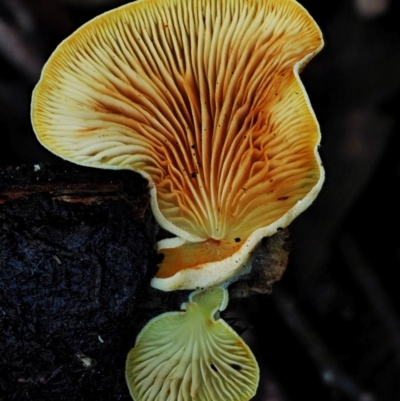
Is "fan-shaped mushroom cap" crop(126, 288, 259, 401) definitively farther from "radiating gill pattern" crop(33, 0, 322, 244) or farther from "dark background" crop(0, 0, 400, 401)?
"dark background" crop(0, 0, 400, 401)

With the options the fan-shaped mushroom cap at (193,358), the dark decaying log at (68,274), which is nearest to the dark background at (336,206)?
the fan-shaped mushroom cap at (193,358)

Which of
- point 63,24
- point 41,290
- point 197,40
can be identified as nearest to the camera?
point 41,290

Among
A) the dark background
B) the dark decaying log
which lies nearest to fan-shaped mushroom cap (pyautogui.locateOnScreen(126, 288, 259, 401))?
the dark decaying log

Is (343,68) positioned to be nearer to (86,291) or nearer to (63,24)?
(63,24)

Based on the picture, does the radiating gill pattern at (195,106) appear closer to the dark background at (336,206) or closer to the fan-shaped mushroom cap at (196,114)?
the fan-shaped mushroom cap at (196,114)

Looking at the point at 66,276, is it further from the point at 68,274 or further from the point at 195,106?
the point at 195,106

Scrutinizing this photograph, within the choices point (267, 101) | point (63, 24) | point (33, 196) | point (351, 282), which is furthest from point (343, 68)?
point (33, 196)

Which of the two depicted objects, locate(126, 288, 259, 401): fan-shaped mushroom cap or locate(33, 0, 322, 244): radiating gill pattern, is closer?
locate(33, 0, 322, 244): radiating gill pattern

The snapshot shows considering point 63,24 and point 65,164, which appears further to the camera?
point 63,24
